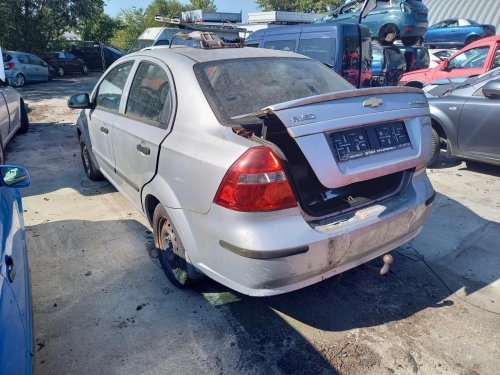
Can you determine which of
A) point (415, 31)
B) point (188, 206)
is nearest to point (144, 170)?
point (188, 206)

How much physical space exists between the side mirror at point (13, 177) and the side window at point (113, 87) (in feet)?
4.73

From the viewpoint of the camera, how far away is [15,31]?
2188cm

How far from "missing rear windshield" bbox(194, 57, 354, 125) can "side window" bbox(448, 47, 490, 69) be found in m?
6.45

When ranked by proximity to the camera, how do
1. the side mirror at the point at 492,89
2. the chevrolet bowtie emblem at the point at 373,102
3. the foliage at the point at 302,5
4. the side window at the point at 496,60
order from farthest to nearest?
the foliage at the point at 302,5 < the side window at the point at 496,60 < the side mirror at the point at 492,89 < the chevrolet bowtie emblem at the point at 373,102

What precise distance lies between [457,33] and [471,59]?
1054 centimetres

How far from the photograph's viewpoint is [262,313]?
2598 mm

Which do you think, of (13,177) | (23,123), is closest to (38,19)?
(23,123)

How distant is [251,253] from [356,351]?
92 centimetres

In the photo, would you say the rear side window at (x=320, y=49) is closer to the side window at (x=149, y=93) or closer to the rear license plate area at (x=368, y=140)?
the side window at (x=149, y=93)

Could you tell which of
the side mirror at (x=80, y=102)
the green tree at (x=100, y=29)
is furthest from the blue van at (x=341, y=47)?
the green tree at (x=100, y=29)

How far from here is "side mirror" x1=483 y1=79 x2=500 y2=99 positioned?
14.5 ft

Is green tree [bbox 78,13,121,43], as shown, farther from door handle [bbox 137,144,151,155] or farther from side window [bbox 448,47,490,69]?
door handle [bbox 137,144,151,155]

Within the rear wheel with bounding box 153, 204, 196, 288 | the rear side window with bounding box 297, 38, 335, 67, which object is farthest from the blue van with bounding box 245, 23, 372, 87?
the rear wheel with bounding box 153, 204, 196, 288

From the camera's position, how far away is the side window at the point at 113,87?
3508 mm
